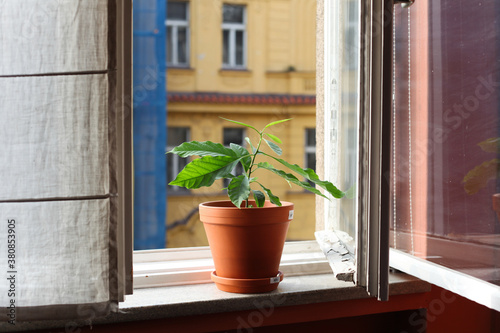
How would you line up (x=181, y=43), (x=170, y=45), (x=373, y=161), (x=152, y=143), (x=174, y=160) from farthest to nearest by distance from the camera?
1. (x=181, y=43)
2. (x=170, y=45)
3. (x=174, y=160)
4. (x=152, y=143)
5. (x=373, y=161)

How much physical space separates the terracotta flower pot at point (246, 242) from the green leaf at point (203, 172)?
0.07m

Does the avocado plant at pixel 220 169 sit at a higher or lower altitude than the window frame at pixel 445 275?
higher

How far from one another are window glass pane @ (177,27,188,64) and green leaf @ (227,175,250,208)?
7956 millimetres

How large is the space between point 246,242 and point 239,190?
119 mm

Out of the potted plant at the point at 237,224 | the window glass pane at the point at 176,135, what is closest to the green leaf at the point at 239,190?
the potted plant at the point at 237,224

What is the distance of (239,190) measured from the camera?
37.8 inches

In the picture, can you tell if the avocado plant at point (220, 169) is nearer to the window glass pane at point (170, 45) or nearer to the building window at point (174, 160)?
the building window at point (174, 160)

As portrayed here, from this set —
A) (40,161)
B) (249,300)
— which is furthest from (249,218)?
(40,161)

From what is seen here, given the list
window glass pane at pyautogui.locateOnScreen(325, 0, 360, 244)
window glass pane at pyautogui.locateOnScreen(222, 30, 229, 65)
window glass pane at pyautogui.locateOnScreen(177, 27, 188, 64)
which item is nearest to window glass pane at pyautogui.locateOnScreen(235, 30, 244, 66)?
window glass pane at pyautogui.locateOnScreen(222, 30, 229, 65)

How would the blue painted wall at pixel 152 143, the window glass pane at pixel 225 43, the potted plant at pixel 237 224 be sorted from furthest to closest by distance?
the window glass pane at pixel 225 43
the blue painted wall at pixel 152 143
the potted plant at pixel 237 224

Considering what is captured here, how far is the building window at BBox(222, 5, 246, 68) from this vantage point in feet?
25.3

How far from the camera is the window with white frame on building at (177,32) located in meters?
8.30

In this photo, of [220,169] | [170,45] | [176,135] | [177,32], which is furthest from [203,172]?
[170,45]

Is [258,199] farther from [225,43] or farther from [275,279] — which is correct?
[225,43]
